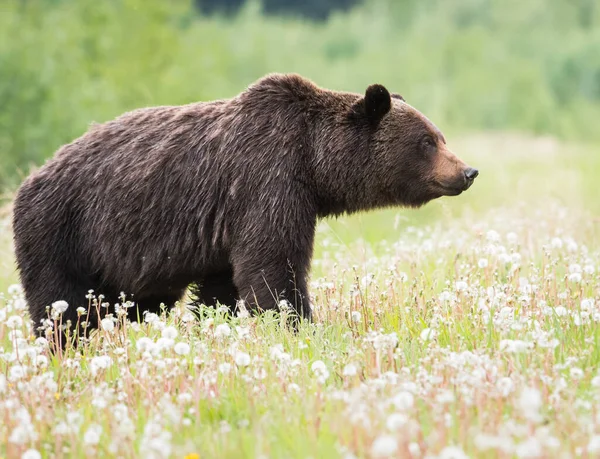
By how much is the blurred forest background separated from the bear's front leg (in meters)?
8.36

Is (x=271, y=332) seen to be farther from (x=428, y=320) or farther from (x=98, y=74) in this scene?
(x=98, y=74)

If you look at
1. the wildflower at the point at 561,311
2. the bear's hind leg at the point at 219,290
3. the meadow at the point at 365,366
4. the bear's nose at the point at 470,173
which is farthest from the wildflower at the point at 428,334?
the bear's hind leg at the point at 219,290

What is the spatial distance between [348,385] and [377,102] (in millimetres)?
2489

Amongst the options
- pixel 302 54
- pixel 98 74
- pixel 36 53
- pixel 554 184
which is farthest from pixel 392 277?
pixel 302 54

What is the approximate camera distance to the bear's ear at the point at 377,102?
5969mm

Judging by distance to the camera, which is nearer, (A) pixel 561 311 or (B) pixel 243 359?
(B) pixel 243 359

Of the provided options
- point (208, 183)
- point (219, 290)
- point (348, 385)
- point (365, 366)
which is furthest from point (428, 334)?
point (219, 290)

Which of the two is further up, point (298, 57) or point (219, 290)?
point (219, 290)

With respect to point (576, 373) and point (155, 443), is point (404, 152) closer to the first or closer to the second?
point (576, 373)

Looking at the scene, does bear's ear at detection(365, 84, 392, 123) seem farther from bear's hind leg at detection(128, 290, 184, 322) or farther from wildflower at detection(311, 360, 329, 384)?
wildflower at detection(311, 360, 329, 384)

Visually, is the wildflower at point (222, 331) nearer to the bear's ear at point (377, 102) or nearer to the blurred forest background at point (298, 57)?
the bear's ear at point (377, 102)

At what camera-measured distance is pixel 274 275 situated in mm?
5574

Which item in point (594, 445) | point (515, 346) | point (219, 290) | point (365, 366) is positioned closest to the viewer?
point (594, 445)

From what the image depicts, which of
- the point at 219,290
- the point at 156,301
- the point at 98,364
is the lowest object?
the point at 156,301
